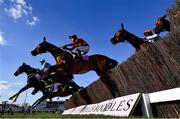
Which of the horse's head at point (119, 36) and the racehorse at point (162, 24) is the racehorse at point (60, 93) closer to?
the horse's head at point (119, 36)

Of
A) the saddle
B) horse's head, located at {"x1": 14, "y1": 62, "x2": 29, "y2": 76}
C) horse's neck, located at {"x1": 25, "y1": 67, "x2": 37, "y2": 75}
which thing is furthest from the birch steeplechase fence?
horse's head, located at {"x1": 14, "y1": 62, "x2": 29, "y2": 76}

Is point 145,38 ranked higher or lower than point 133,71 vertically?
higher

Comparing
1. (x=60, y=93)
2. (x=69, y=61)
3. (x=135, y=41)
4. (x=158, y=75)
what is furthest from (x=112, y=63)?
(x=158, y=75)

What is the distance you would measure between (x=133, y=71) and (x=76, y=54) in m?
7.02

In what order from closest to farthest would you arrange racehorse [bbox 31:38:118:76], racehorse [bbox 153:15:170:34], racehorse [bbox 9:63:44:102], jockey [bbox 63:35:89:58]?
racehorse [bbox 153:15:170:34] < jockey [bbox 63:35:89:58] < racehorse [bbox 31:38:118:76] < racehorse [bbox 9:63:44:102]

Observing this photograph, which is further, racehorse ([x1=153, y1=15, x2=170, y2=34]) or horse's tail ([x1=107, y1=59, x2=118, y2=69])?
horse's tail ([x1=107, y1=59, x2=118, y2=69])

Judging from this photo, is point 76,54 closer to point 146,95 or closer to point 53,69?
point 53,69

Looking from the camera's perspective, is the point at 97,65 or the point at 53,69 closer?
the point at 53,69

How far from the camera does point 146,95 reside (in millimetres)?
6473

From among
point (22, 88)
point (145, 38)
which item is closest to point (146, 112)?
point (145, 38)

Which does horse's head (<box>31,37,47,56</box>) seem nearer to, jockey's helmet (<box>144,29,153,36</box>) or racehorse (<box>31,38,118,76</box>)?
racehorse (<box>31,38,118,76</box>)

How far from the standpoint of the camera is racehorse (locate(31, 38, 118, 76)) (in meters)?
14.3

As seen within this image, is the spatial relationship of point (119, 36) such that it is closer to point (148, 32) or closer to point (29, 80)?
point (148, 32)

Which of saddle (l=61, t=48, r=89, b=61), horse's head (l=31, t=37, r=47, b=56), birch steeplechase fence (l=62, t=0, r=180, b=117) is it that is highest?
horse's head (l=31, t=37, r=47, b=56)
